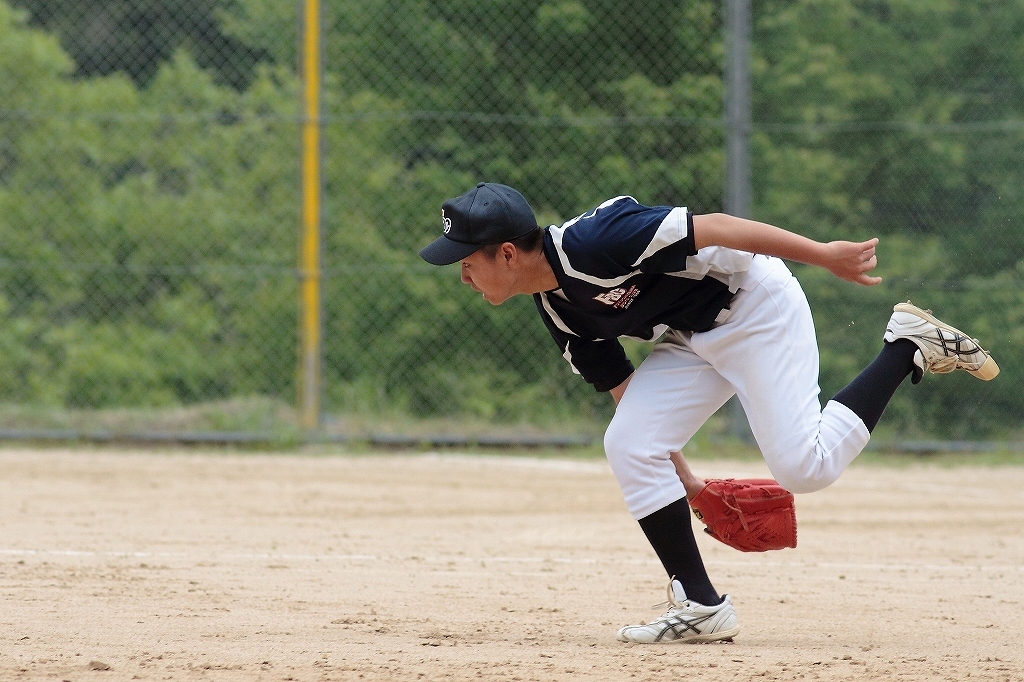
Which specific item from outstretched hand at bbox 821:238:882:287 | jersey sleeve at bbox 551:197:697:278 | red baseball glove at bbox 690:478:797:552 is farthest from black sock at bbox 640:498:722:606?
outstretched hand at bbox 821:238:882:287

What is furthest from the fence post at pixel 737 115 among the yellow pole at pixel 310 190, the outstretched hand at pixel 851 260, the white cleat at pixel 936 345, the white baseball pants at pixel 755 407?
the outstretched hand at pixel 851 260

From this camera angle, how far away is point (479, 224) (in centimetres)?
351

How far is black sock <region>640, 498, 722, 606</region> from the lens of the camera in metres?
3.72

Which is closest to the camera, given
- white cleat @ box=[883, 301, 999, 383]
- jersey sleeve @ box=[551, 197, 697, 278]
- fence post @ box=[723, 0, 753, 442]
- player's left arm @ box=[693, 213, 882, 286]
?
player's left arm @ box=[693, 213, 882, 286]

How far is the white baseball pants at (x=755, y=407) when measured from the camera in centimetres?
364

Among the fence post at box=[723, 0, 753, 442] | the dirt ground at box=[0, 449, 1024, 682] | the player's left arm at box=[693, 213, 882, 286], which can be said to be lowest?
the dirt ground at box=[0, 449, 1024, 682]

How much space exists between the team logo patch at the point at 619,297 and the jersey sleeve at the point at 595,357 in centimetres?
28

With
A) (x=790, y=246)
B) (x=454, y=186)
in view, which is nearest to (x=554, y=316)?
(x=790, y=246)

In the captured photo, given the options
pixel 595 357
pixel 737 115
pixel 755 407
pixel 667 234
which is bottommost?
pixel 755 407

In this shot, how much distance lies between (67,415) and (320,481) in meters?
2.76

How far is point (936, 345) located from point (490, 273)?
141cm

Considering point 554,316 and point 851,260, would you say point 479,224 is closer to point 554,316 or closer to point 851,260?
point 554,316

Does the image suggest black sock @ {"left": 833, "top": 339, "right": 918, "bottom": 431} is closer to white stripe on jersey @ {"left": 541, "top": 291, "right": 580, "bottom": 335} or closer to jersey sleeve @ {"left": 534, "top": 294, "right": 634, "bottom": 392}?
jersey sleeve @ {"left": 534, "top": 294, "right": 634, "bottom": 392}

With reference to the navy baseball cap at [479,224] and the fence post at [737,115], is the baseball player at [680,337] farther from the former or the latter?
the fence post at [737,115]
